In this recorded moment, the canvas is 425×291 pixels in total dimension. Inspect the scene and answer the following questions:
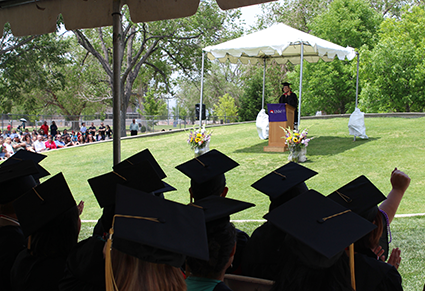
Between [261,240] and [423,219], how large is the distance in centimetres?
371

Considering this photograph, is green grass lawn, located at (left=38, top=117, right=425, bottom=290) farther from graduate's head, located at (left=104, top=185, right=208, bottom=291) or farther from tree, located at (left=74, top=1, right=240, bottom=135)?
tree, located at (left=74, top=1, right=240, bottom=135)

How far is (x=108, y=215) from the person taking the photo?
7.63 ft

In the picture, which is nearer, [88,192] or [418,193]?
[418,193]

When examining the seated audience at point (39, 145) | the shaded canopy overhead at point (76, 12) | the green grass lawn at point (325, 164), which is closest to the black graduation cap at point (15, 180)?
the shaded canopy overhead at point (76, 12)

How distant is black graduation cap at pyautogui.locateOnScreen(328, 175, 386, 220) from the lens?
229 cm

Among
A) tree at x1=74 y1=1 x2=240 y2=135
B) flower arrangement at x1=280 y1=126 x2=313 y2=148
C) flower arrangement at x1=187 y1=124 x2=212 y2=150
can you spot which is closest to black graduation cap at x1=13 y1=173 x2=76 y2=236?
flower arrangement at x1=280 y1=126 x2=313 y2=148

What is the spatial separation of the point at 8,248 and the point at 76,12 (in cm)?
263

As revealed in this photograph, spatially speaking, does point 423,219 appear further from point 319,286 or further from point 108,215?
point 108,215

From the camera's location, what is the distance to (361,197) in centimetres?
241

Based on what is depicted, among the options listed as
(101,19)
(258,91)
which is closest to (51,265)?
(101,19)

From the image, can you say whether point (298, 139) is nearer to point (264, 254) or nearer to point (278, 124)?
point (278, 124)

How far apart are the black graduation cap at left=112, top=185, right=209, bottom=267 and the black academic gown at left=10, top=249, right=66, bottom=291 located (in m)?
0.69

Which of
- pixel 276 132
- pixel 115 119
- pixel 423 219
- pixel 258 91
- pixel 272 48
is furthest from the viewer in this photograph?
pixel 258 91

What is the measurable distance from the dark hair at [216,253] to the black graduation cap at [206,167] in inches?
44.1
